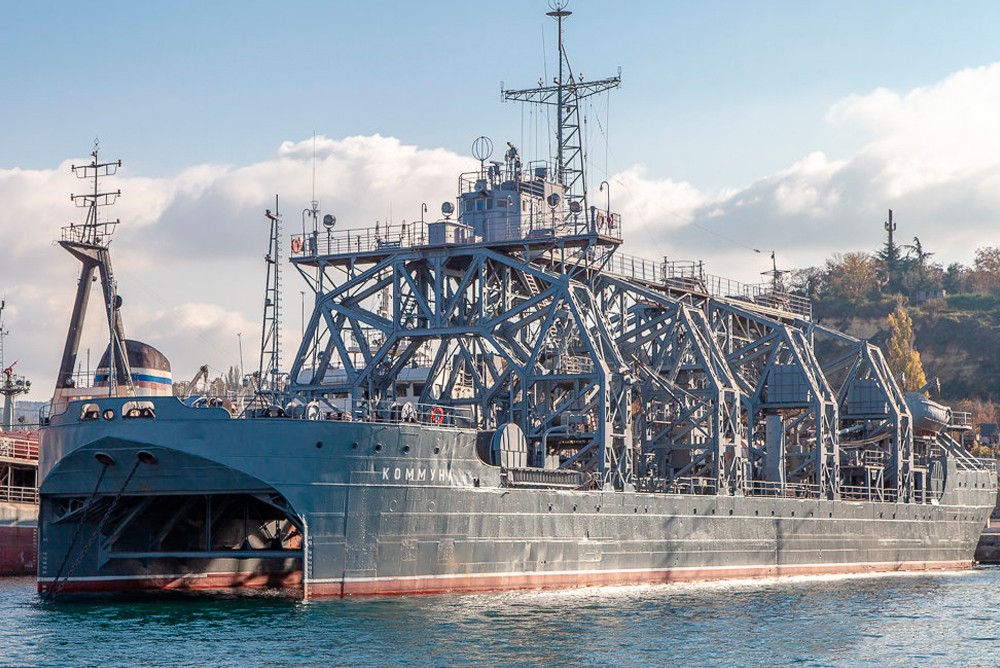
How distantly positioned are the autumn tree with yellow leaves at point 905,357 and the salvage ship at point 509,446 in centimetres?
4681

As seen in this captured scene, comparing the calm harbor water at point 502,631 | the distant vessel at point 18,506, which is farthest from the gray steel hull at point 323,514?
the distant vessel at point 18,506

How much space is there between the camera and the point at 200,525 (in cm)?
4984

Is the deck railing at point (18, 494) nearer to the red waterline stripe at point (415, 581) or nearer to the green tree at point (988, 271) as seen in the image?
the red waterline stripe at point (415, 581)

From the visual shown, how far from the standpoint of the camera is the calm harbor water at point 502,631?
3566 cm

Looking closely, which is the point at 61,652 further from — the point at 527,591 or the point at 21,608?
the point at 527,591

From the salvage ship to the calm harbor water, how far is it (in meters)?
2.01

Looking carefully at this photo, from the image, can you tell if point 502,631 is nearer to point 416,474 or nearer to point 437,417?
point 416,474

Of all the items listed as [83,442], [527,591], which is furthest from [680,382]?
[83,442]

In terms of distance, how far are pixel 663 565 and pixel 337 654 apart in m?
22.4

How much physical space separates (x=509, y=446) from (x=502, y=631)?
1064 cm

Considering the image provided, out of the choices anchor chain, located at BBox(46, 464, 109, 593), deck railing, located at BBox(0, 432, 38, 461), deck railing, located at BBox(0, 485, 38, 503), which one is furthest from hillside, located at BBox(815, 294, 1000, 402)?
anchor chain, located at BBox(46, 464, 109, 593)

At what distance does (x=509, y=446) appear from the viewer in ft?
161

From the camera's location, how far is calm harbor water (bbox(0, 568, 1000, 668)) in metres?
35.7

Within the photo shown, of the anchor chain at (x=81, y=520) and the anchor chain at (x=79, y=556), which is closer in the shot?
the anchor chain at (x=81, y=520)
